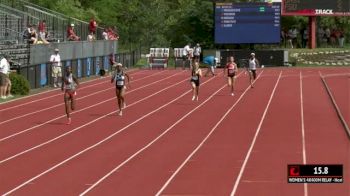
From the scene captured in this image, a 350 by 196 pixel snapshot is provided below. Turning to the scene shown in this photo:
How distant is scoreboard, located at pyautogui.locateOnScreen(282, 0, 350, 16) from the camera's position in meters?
57.4

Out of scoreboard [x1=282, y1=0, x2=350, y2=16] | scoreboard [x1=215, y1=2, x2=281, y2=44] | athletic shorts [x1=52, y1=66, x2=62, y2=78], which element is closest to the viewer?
athletic shorts [x1=52, y1=66, x2=62, y2=78]

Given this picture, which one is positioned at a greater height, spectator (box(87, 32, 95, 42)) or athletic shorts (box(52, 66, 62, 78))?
spectator (box(87, 32, 95, 42))

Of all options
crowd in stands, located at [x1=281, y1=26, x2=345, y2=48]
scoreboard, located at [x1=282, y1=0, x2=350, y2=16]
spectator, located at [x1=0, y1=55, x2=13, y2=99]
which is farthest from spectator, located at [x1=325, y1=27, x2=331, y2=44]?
spectator, located at [x1=0, y1=55, x2=13, y2=99]

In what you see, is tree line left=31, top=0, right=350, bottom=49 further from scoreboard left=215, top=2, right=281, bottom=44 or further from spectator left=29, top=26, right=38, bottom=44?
spectator left=29, top=26, right=38, bottom=44

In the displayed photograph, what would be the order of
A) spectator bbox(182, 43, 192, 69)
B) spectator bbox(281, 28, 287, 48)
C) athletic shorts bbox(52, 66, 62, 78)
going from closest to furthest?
athletic shorts bbox(52, 66, 62, 78), spectator bbox(182, 43, 192, 69), spectator bbox(281, 28, 287, 48)

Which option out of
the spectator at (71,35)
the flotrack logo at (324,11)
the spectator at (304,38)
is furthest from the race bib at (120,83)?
the spectator at (304,38)

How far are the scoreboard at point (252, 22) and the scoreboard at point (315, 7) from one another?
5.37 m

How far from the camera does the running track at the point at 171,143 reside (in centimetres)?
1412

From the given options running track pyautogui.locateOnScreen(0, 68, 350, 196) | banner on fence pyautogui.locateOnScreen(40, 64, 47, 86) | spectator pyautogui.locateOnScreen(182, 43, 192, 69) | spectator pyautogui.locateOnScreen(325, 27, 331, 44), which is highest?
spectator pyautogui.locateOnScreen(325, 27, 331, 44)

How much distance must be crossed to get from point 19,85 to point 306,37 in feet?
111

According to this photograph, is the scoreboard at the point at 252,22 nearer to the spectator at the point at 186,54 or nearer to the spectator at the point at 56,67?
the spectator at the point at 186,54

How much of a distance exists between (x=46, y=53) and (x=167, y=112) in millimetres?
13932

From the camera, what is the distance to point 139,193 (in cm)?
1341

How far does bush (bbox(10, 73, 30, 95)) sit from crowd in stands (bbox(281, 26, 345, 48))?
32540mm
